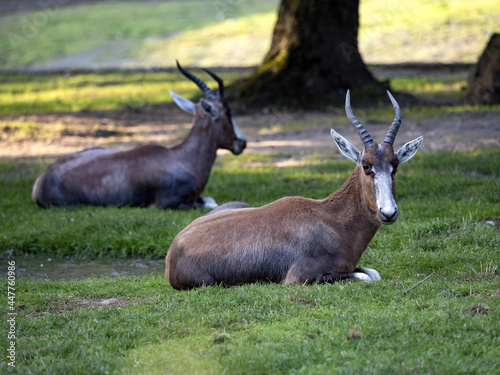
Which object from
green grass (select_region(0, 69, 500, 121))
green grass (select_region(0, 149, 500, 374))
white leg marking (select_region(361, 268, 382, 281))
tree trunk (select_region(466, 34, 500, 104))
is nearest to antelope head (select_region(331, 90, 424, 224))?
white leg marking (select_region(361, 268, 382, 281))

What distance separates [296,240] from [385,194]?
3.22ft

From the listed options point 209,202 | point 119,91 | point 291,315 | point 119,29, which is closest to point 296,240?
point 291,315

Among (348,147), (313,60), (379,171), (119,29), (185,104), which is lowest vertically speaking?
(119,29)

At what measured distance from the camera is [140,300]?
6863 millimetres

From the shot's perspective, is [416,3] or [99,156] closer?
[99,156]

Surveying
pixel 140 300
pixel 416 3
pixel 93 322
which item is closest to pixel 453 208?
pixel 140 300

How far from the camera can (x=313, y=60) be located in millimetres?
18422

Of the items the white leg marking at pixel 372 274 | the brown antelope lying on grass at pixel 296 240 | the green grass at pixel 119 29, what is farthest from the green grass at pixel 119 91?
the white leg marking at pixel 372 274

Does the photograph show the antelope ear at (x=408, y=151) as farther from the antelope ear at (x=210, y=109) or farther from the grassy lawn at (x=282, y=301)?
the antelope ear at (x=210, y=109)

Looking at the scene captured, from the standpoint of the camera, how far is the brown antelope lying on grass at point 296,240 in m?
6.93

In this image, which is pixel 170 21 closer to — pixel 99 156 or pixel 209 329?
pixel 99 156

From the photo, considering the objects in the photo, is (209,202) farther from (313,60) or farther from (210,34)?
(210,34)

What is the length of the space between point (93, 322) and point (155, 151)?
592 cm

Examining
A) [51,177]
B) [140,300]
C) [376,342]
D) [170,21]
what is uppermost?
[376,342]
